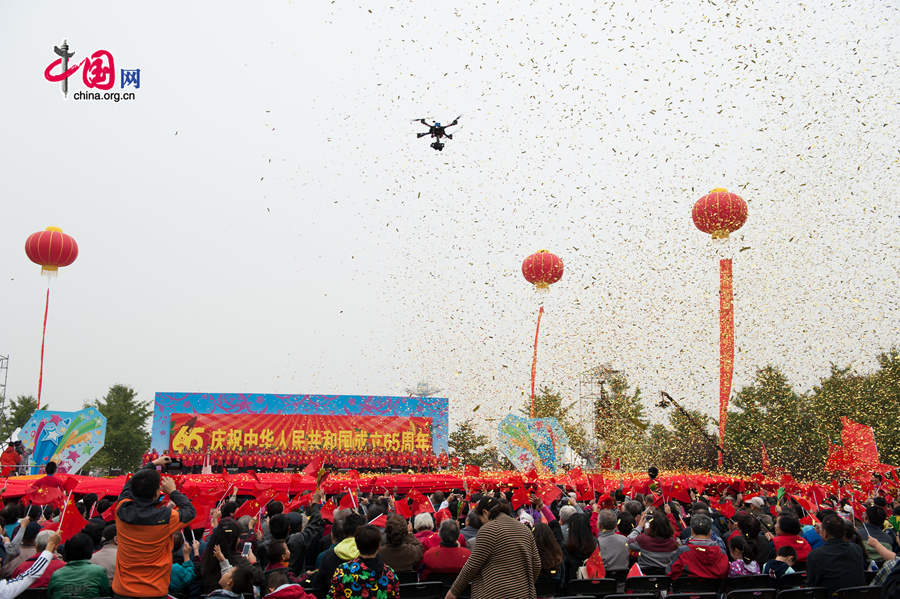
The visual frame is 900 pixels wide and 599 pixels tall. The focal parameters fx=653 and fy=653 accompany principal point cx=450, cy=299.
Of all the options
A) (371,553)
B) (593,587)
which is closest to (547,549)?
(593,587)

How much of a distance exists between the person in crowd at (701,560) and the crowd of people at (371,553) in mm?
10

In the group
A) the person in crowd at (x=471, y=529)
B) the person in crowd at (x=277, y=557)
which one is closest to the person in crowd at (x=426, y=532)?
the person in crowd at (x=471, y=529)

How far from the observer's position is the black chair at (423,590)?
4922 mm

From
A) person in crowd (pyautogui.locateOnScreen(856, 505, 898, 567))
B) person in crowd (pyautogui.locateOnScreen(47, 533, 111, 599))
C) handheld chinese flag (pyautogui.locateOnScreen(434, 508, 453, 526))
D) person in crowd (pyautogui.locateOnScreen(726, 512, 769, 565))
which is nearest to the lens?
person in crowd (pyautogui.locateOnScreen(47, 533, 111, 599))

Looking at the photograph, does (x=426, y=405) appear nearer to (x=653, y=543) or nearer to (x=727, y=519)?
(x=727, y=519)

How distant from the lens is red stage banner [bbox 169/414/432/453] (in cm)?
2678

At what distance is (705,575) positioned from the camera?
5.46 metres

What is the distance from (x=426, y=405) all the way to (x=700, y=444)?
551 inches

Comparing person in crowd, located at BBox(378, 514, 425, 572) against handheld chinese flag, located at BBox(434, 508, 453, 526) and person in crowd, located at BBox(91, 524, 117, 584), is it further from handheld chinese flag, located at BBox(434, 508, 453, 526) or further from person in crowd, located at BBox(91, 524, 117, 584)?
handheld chinese flag, located at BBox(434, 508, 453, 526)

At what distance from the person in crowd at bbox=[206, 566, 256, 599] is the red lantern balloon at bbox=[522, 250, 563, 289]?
17.3m

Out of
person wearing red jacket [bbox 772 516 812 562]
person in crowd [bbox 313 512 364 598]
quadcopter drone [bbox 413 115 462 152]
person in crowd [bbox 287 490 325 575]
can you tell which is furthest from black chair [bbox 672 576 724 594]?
quadcopter drone [bbox 413 115 462 152]

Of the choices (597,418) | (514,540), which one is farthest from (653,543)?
(597,418)

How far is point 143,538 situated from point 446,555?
2393 millimetres

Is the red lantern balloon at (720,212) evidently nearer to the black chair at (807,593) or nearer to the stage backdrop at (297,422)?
the black chair at (807,593)
